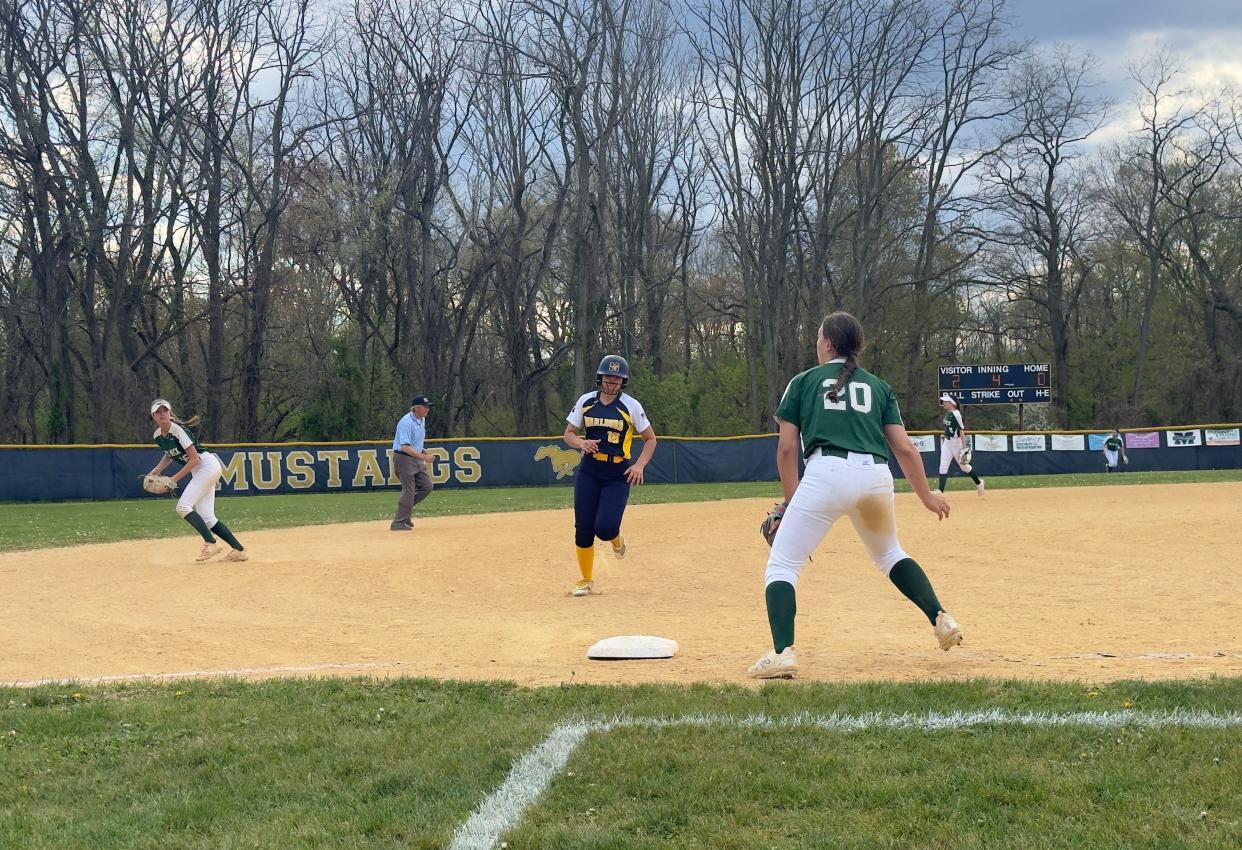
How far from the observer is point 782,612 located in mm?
5922

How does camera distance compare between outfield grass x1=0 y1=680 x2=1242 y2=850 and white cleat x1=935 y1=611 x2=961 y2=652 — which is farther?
white cleat x1=935 y1=611 x2=961 y2=652

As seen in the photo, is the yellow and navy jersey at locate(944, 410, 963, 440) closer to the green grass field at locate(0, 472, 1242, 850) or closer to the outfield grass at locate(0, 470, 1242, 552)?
the outfield grass at locate(0, 470, 1242, 552)

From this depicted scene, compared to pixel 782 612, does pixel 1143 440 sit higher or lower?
higher

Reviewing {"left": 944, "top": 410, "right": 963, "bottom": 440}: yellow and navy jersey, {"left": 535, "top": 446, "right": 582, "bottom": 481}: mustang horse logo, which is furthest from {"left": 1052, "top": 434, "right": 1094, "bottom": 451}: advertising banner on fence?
{"left": 944, "top": 410, "right": 963, "bottom": 440}: yellow and navy jersey

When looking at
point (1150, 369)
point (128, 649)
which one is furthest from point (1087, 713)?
point (1150, 369)

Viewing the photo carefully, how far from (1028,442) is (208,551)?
30.2 metres

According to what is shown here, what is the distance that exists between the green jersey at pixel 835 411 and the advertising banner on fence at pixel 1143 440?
117ft

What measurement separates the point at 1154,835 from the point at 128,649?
6.47 meters

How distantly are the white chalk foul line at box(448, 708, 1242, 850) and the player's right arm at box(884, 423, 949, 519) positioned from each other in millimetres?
1450

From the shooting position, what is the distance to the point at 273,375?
4291 cm

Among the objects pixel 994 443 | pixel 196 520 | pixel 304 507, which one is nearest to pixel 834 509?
pixel 196 520

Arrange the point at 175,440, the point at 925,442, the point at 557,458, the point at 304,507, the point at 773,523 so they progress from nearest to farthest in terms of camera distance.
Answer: the point at 773,523, the point at 175,440, the point at 304,507, the point at 557,458, the point at 925,442

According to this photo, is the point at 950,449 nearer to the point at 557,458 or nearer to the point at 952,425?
the point at 952,425

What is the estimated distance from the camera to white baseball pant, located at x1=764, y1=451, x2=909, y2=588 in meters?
5.80
